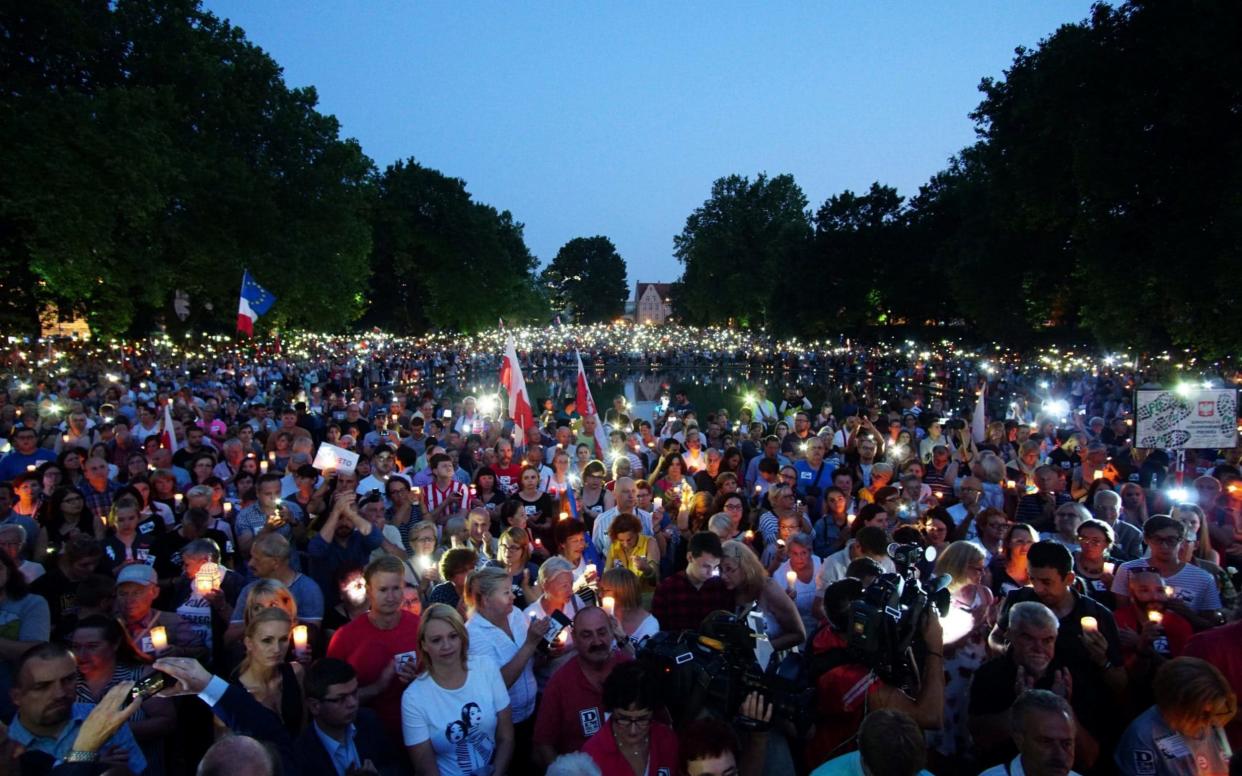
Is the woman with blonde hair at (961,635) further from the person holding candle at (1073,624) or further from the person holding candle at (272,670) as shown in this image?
the person holding candle at (272,670)

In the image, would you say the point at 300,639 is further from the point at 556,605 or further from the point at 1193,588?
the point at 1193,588

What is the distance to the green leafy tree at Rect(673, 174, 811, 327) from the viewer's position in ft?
240

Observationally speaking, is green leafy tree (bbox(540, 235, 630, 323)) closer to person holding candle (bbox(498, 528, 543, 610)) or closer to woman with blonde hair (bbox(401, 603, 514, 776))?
person holding candle (bbox(498, 528, 543, 610))

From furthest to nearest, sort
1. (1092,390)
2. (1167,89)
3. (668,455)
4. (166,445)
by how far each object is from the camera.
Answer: (1092,390), (1167,89), (166,445), (668,455)

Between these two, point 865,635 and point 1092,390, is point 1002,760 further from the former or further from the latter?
point 1092,390

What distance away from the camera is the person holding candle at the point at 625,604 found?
167 inches

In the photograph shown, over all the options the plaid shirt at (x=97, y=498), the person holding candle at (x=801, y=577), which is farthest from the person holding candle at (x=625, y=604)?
the plaid shirt at (x=97, y=498)

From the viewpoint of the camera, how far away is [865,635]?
299 cm

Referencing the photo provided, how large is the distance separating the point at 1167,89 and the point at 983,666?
17.8 meters

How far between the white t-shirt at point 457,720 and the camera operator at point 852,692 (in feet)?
A: 4.65

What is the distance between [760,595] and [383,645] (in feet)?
7.19

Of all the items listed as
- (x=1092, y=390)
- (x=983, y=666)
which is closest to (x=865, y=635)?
(x=983, y=666)

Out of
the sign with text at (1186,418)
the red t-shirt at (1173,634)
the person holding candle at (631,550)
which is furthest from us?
the sign with text at (1186,418)

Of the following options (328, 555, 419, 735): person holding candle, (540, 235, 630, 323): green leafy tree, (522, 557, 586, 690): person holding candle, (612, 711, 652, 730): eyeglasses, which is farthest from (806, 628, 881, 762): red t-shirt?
(540, 235, 630, 323): green leafy tree
